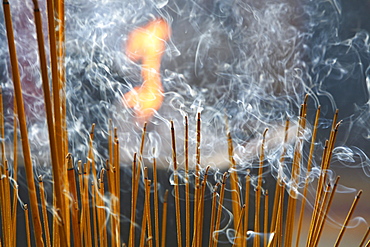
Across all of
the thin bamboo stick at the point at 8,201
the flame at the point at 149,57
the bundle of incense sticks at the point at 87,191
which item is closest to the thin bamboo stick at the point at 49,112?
the bundle of incense sticks at the point at 87,191

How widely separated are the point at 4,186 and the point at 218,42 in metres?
0.72

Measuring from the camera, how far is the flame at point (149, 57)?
3.52 ft

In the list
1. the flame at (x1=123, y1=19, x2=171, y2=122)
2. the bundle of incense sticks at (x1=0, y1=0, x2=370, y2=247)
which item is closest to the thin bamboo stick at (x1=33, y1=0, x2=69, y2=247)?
the bundle of incense sticks at (x1=0, y1=0, x2=370, y2=247)

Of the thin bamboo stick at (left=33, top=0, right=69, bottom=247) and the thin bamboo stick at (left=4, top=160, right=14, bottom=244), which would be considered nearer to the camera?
the thin bamboo stick at (left=33, top=0, right=69, bottom=247)

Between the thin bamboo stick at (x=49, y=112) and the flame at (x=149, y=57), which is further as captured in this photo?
the flame at (x=149, y=57)

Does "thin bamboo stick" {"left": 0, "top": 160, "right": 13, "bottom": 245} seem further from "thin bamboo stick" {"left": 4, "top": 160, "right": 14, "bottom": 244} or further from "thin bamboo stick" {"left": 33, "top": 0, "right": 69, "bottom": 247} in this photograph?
"thin bamboo stick" {"left": 33, "top": 0, "right": 69, "bottom": 247}

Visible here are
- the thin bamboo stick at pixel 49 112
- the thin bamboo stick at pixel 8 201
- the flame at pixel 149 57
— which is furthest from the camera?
the flame at pixel 149 57

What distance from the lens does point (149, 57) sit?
3.55 feet

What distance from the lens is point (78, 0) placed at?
1.05 meters

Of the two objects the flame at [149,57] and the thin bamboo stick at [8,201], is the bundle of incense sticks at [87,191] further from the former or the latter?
the flame at [149,57]

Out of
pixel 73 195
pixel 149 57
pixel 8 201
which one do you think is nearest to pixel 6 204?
pixel 8 201

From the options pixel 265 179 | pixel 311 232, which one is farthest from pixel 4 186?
pixel 265 179

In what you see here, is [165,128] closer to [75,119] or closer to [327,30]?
[75,119]

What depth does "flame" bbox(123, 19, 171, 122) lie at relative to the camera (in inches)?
42.3
